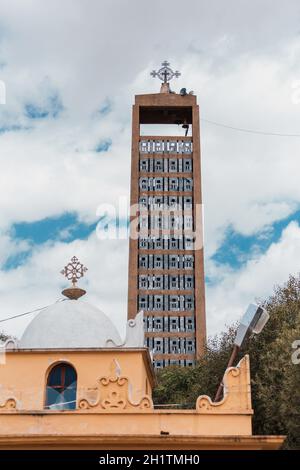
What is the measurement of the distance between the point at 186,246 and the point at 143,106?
15.7 m

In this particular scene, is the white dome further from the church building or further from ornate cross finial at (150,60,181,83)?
ornate cross finial at (150,60,181,83)

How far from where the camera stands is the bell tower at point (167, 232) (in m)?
63.1

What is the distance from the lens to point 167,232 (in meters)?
66.7

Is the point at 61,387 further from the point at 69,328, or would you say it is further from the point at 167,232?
the point at 167,232

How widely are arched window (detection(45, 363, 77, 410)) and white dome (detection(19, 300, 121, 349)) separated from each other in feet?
1.86

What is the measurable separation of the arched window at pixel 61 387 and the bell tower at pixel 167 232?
146ft

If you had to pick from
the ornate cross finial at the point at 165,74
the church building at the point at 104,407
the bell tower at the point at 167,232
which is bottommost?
the church building at the point at 104,407

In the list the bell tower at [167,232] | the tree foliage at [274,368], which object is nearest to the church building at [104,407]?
the tree foliage at [274,368]

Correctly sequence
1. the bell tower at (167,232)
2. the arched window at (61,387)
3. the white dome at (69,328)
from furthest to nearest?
1. the bell tower at (167,232)
2. the white dome at (69,328)
3. the arched window at (61,387)

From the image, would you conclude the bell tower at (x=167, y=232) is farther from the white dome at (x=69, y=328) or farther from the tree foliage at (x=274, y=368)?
the white dome at (x=69, y=328)

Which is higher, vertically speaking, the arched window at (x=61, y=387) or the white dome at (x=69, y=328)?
the white dome at (x=69, y=328)

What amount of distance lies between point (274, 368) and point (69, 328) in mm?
7885

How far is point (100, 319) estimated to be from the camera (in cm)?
1817
